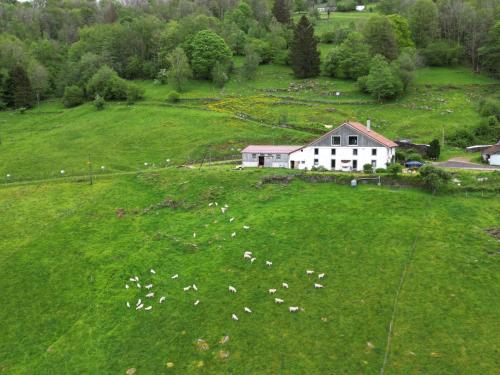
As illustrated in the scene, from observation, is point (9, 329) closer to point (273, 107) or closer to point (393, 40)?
point (273, 107)

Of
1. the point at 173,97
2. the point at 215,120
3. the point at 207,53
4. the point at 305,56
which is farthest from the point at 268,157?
the point at 207,53

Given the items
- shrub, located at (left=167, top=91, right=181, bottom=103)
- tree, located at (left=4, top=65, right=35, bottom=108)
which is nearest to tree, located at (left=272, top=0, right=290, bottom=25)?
shrub, located at (left=167, top=91, right=181, bottom=103)

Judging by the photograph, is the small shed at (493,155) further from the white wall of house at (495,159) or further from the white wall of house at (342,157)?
the white wall of house at (342,157)

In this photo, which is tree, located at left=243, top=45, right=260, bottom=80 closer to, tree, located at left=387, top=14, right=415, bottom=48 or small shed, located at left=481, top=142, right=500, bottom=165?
tree, located at left=387, top=14, right=415, bottom=48

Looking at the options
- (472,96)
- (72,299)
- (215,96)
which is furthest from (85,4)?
(72,299)

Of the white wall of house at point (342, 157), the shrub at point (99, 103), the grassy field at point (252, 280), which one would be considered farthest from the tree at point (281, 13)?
the grassy field at point (252, 280)

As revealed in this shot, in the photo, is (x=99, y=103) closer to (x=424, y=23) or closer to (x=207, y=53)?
(x=207, y=53)
